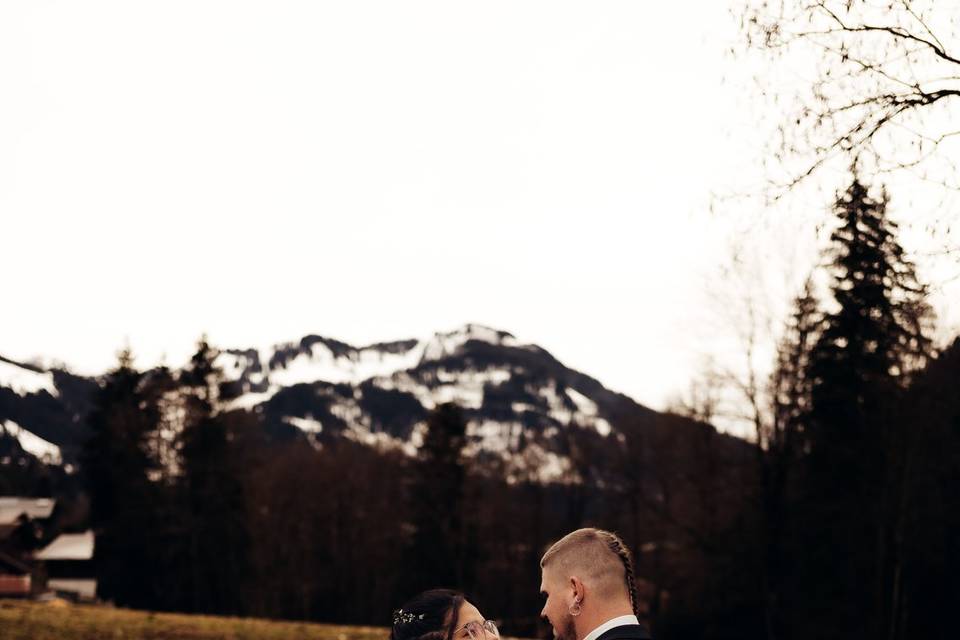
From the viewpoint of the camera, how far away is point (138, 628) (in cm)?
2112

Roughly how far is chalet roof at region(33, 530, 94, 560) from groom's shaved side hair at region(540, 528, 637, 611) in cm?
9462

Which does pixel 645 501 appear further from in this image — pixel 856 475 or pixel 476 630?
pixel 476 630

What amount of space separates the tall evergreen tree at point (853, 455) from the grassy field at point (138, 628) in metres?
17.9

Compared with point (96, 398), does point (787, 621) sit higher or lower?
lower

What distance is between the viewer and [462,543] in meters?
58.0

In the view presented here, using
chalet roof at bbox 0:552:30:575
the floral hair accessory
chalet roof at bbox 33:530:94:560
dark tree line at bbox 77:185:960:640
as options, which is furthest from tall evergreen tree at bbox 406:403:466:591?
the floral hair accessory

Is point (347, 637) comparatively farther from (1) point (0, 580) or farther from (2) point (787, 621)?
(1) point (0, 580)

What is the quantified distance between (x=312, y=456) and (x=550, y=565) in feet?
309

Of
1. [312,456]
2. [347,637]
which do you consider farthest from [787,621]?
[312,456]

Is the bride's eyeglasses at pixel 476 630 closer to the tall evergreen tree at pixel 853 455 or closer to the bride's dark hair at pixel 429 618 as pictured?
the bride's dark hair at pixel 429 618

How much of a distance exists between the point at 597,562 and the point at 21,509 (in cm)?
8963

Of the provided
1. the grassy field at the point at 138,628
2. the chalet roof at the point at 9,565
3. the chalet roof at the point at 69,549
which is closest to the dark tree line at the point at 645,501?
the chalet roof at the point at 9,565

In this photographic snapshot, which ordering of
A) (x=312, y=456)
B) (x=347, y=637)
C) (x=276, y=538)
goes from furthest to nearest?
(x=312, y=456)
(x=276, y=538)
(x=347, y=637)

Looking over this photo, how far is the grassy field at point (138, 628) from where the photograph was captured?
1962 centimetres
